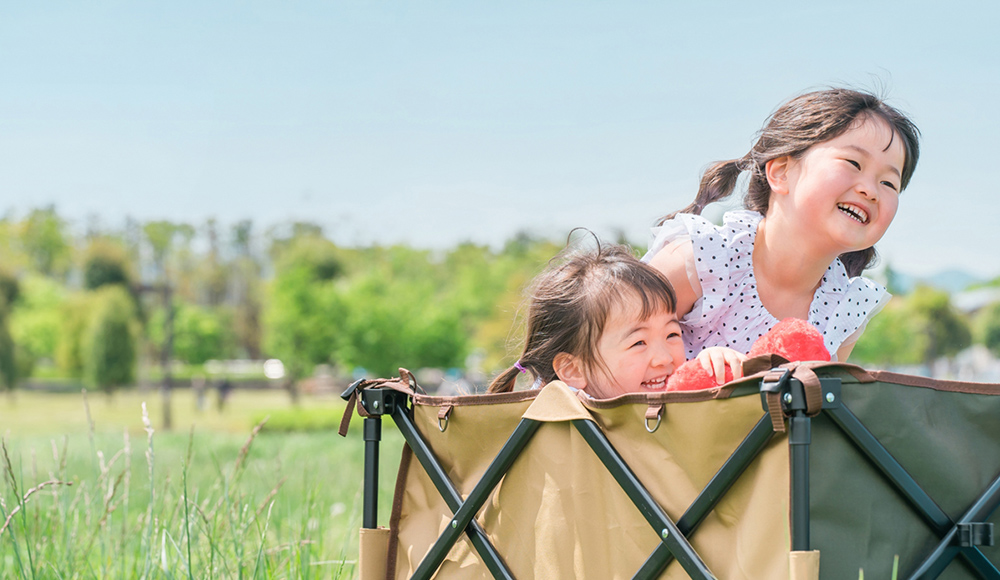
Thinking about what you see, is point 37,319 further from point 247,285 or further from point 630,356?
point 630,356

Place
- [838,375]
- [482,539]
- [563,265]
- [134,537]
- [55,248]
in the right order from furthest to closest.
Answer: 1. [55,248]
2. [134,537]
3. [563,265]
4. [482,539]
5. [838,375]

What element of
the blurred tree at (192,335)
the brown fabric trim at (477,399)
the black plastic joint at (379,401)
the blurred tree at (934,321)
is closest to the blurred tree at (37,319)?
the blurred tree at (192,335)

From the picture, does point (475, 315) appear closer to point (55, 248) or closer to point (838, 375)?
point (55, 248)

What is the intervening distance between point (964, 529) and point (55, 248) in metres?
44.5

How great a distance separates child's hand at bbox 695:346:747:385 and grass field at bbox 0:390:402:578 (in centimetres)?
102

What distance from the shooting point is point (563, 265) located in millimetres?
2109

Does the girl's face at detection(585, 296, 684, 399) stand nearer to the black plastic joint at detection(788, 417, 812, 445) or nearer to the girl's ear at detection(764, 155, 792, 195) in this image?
the girl's ear at detection(764, 155, 792, 195)

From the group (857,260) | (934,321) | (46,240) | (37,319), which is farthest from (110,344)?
(934,321)

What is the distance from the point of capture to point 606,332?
6.25ft

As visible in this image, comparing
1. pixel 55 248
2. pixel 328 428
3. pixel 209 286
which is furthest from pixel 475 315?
pixel 55 248

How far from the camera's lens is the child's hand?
4.91ft

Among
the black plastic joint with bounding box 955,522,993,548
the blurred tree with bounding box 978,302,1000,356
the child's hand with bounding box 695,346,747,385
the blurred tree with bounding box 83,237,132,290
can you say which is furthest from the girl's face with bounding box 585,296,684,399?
the blurred tree with bounding box 978,302,1000,356

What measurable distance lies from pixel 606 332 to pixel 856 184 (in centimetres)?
65

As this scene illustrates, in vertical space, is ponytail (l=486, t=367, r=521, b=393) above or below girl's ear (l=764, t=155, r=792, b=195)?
below
